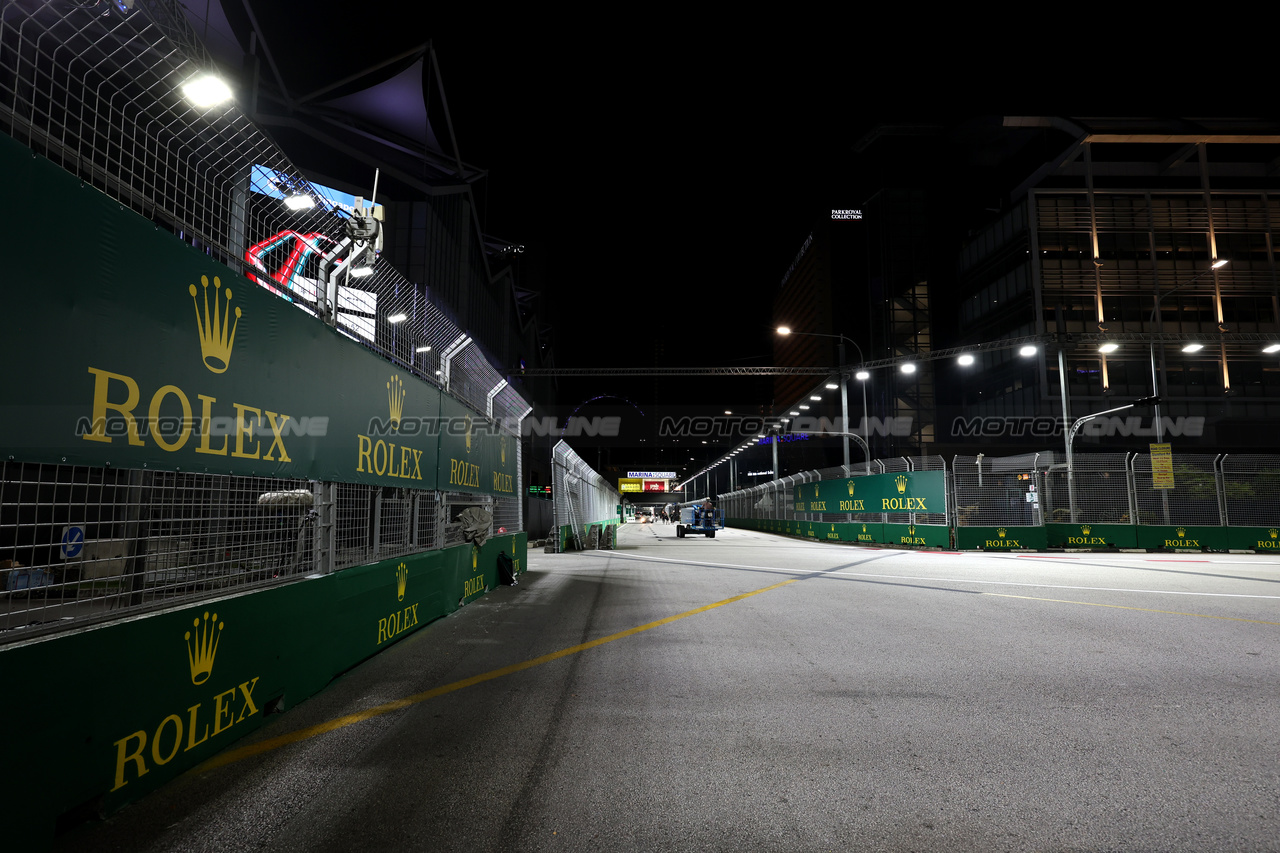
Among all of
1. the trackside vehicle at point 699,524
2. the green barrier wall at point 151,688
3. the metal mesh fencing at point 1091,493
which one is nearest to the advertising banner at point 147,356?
the green barrier wall at point 151,688

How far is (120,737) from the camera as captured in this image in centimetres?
277

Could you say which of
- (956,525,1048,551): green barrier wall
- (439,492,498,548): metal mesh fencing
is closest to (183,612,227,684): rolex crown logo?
(439,492,498,548): metal mesh fencing

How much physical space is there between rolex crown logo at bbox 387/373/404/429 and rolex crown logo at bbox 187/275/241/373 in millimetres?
2371

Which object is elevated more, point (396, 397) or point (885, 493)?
point (396, 397)

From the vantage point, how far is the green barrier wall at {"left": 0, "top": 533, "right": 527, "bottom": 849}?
2348mm

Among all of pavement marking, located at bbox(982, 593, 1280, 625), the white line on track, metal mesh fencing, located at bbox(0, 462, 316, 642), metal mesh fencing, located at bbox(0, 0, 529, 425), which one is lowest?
the white line on track

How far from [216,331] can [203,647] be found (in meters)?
1.70

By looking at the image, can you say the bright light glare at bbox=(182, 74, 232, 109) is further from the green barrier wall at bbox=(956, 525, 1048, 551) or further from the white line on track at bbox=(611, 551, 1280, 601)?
the green barrier wall at bbox=(956, 525, 1048, 551)

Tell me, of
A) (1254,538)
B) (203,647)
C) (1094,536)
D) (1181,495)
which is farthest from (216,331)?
(1254,538)

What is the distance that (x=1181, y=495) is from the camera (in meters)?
20.0

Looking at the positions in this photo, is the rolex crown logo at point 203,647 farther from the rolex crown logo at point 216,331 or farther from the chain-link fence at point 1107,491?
the chain-link fence at point 1107,491

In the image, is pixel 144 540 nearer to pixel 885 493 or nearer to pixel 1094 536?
pixel 885 493

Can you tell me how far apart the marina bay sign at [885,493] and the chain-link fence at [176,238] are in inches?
765

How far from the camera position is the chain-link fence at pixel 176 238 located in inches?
105
